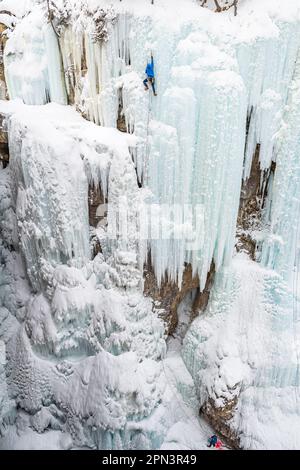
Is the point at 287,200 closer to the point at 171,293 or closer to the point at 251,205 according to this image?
the point at 251,205

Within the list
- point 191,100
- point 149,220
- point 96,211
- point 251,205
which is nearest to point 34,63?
point 96,211

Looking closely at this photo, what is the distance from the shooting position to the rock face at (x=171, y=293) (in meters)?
9.08

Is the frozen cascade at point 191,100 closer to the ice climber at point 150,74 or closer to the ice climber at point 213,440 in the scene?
the ice climber at point 150,74

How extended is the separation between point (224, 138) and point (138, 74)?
2212mm

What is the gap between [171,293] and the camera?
933 centimetres

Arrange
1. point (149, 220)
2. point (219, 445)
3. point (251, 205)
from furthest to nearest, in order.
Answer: point (251, 205) < point (219, 445) < point (149, 220)

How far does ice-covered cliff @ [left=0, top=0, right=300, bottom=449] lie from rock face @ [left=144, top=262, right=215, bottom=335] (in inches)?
2.0

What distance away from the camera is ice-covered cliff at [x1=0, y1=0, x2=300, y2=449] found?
26.3ft

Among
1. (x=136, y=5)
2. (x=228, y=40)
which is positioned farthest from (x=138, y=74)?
(x=228, y=40)

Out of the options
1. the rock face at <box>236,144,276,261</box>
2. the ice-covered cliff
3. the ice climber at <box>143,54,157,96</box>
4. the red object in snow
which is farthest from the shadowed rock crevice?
the red object in snow

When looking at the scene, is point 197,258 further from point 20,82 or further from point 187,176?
point 20,82

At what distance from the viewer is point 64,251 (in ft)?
28.5

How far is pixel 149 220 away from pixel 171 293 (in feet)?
6.33

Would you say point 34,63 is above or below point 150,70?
above
